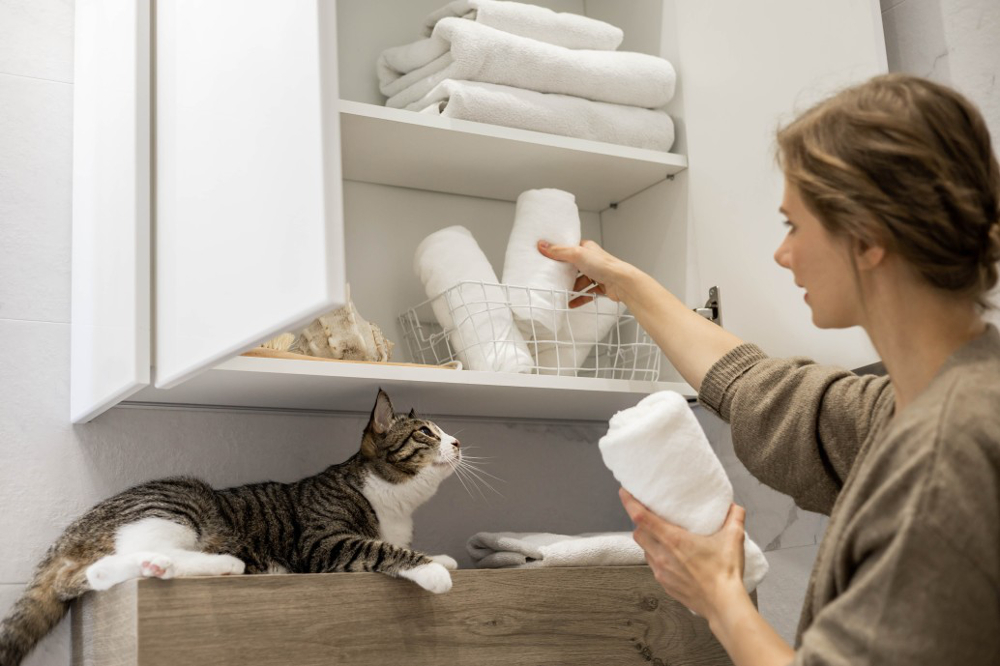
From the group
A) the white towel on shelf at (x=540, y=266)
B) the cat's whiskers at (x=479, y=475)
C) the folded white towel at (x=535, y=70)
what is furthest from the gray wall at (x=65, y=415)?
the folded white towel at (x=535, y=70)

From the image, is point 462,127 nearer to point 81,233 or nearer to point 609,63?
point 609,63

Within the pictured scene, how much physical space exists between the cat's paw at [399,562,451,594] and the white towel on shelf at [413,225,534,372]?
35 cm

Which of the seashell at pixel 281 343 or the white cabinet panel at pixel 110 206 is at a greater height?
the white cabinet panel at pixel 110 206

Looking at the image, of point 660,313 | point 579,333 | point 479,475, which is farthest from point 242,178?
point 479,475

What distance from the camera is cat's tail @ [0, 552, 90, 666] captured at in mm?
1207

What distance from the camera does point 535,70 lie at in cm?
155

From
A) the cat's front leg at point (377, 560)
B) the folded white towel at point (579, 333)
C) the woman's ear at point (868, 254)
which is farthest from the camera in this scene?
the folded white towel at point (579, 333)

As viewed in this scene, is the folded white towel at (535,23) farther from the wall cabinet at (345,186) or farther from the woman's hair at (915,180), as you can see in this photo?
the woman's hair at (915,180)

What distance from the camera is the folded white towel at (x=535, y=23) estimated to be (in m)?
1.55

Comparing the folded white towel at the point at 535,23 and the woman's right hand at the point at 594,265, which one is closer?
the woman's right hand at the point at 594,265

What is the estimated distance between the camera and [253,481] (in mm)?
1461

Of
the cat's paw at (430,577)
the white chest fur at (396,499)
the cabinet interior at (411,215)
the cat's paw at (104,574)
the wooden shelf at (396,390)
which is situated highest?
the cabinet interior at (411,215)

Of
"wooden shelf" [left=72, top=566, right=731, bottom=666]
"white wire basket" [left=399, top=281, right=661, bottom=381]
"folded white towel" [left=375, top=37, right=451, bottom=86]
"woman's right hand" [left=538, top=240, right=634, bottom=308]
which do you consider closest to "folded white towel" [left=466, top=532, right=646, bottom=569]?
"wooden shelf" [left=72, top=566, right=731, bottom=666]

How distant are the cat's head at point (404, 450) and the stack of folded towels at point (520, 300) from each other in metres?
0.13
